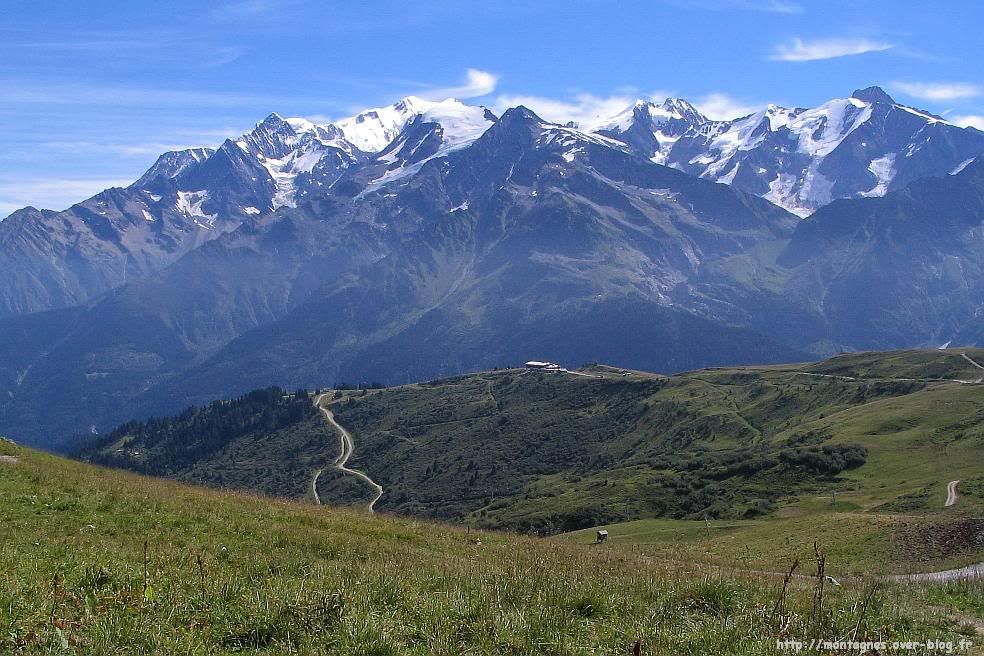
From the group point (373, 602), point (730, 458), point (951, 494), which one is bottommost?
point (730, 458)

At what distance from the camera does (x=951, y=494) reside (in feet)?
191

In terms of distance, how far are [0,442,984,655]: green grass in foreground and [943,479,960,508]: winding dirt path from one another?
1636 inches

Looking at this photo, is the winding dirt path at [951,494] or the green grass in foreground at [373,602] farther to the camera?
the winding dirt path at [951,494]

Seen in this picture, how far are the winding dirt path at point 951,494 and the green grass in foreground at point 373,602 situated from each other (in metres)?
41.6

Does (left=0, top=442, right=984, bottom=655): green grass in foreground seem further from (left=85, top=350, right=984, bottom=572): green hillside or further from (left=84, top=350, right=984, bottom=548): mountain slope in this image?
(left=84, top=350, right=984, bottom=548): mountain slope

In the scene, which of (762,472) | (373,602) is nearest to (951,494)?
(762,472)

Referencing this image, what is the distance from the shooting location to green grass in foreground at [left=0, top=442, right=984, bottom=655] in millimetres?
11289

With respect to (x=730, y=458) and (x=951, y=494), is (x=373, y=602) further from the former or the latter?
(x=730, y=458)

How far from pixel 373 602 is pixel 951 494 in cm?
5700

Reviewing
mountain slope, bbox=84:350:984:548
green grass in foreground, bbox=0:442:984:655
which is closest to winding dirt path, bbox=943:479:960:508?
mountain slope, bbox=84:350:984:548

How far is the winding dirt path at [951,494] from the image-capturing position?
54.8 metres

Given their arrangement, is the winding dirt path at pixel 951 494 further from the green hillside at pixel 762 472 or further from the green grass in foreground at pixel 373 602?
the green grass in foreground at pixel 373 602

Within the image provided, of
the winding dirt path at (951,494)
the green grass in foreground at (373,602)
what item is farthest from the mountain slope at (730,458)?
the green grass in foreground at (373,602)

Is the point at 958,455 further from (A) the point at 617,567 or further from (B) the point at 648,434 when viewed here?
(B) the point at 648,434
